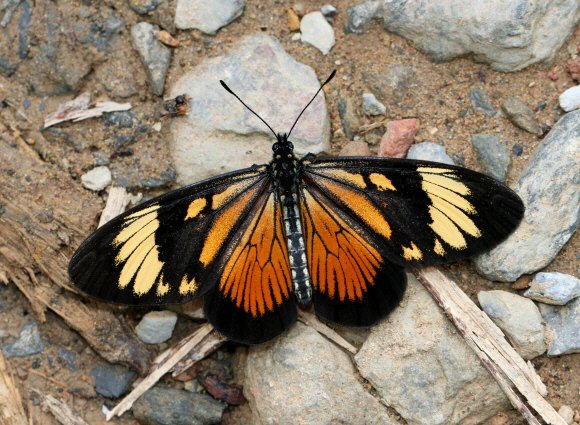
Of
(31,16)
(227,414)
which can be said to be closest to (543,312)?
(227,414)

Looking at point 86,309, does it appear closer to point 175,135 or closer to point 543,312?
point 175,135

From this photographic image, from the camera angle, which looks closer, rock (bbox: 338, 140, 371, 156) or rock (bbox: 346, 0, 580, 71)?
rock (bbox: 346, 0, 580, 71)

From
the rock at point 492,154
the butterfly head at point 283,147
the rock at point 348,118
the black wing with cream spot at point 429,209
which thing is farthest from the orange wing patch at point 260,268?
the rock at point 492,154

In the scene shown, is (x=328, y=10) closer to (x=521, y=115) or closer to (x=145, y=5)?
(x=145, y=5)

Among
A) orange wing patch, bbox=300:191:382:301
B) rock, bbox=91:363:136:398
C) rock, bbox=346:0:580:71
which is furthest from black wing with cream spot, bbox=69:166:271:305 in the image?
rock, bbox=346:0:580:71

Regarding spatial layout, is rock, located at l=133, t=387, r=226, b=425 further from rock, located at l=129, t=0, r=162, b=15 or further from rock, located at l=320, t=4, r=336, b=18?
rock, located at l=320, t=4, r=336, b=18

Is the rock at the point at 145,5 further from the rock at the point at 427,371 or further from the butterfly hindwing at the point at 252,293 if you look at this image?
the rock at the point at 427,371
